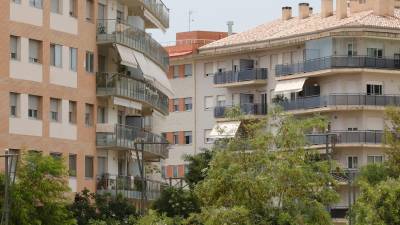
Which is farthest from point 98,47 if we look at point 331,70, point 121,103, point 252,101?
point 252,101

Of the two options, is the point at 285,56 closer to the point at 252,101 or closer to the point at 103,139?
the point at 252,101

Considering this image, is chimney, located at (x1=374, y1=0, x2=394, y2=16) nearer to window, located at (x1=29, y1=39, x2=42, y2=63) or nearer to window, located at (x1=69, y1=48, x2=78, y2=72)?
window, located at (x1=69, y1=48, x2=78, y2=72)

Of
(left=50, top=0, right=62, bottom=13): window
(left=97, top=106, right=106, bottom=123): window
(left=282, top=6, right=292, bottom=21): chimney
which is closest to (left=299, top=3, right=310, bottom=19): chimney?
(left=282, top=6, right=292, bottom=21): chimney

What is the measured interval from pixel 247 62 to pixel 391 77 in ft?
38.3

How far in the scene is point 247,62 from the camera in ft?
405

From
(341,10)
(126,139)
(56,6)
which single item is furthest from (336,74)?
(56,6)

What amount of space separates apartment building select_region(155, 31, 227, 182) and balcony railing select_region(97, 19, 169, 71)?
36.9 meters

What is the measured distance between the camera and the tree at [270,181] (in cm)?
6506

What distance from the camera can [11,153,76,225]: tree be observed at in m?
72.9

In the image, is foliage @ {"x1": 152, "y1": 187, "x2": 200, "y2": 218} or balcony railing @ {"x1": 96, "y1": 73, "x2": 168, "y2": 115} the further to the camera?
foliage @ {"x1": 152, "y1": 187, "x2": 200, "y2": 218}

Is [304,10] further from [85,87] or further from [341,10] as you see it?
[85,87]

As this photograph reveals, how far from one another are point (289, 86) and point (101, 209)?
39318 millimetres

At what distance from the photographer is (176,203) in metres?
87.6

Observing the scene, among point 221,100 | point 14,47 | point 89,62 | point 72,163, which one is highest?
point 221,100
